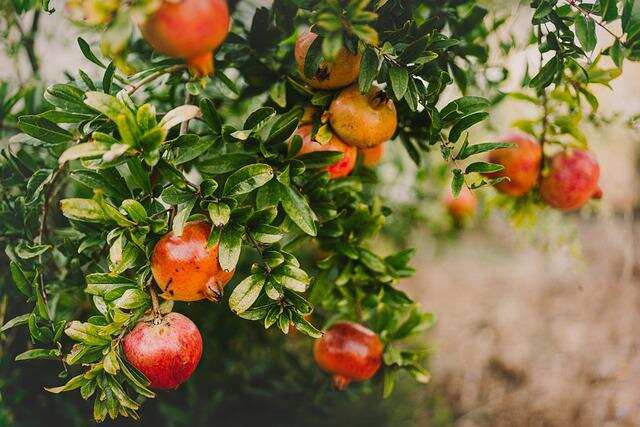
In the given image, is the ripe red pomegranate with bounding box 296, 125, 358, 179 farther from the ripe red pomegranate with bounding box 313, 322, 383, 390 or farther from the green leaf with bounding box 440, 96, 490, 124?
the ripe red pomegranate with bounding box 313, 322, 383, 390

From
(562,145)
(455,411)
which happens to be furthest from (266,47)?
(455,411)

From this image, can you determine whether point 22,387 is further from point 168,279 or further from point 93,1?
point 93,1

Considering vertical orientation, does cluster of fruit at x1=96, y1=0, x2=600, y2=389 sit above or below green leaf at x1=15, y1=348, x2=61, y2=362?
above

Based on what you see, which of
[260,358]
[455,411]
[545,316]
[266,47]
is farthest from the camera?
[545,316]

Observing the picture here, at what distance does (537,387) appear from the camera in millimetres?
2363

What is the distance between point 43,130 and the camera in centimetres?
82

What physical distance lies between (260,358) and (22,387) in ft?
2.14

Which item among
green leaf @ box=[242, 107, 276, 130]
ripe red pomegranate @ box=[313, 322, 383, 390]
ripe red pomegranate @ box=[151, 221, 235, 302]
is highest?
green leaf @ box=[242, 107, 276, 130]

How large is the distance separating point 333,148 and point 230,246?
24cm

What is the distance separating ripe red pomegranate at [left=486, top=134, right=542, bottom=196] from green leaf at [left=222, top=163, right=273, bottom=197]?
0.54 meters

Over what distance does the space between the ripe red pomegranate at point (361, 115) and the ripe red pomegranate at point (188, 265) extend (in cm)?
24

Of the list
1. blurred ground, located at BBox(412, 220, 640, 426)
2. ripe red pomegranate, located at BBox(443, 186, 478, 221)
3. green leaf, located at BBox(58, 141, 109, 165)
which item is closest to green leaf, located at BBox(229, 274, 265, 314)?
green leaf, located at BBox(58, 141, 109, 165)

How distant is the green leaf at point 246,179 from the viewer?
75 cm

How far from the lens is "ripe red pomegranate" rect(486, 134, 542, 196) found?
113 centimetres
